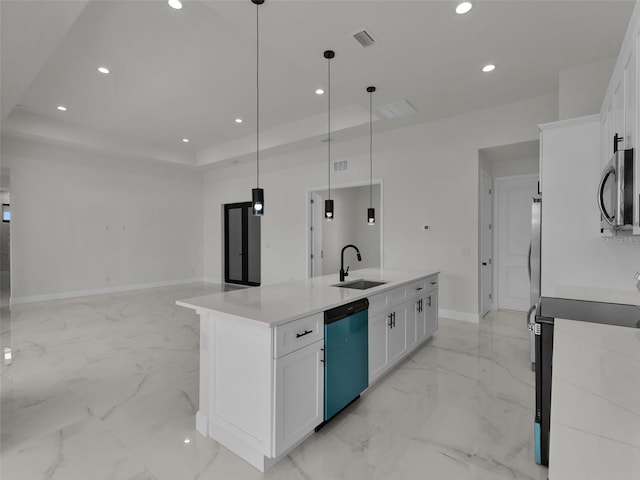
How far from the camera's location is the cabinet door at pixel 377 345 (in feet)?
8.95

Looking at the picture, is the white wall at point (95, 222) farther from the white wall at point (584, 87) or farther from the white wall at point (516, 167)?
the white wall at point (584, 87)

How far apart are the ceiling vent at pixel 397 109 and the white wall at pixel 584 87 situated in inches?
68.2

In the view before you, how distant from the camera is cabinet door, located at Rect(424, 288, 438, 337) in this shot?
386cm

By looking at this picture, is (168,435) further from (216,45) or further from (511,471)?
(216,45)

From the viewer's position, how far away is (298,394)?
6.51 ft

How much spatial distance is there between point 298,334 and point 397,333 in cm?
150

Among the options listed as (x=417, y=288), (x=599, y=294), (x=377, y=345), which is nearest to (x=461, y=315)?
(x=417, y=288)

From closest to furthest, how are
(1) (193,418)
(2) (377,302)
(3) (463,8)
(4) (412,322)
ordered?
(1) (193,418)
(3) (463,8)
(2) (377,302)
(4) (412,322)

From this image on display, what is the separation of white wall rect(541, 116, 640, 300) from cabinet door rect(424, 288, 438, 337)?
45.6 inches

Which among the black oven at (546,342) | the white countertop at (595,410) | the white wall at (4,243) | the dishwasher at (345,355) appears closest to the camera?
the white countertop at (595,410)

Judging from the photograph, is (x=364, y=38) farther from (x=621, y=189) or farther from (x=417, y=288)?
(x=417, y=288)

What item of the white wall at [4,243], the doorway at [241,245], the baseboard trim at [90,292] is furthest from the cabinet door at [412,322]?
the white wall at [4,243]

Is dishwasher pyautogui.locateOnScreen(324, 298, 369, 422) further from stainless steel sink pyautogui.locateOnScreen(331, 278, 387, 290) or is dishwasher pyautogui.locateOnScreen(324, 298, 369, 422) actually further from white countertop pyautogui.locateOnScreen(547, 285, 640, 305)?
white countertop pyautogui.locateOnScreen(547, 285, 640, 305)

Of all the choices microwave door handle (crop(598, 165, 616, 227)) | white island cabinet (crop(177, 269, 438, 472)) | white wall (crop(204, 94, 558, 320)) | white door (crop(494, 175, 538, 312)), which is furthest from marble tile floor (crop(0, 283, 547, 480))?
white door (crop(494, 175, 538, 312))
